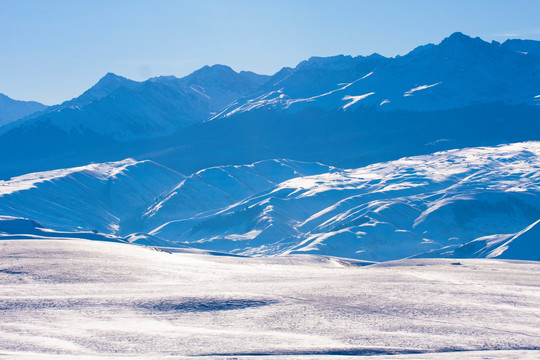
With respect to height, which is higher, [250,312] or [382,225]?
[250,312]

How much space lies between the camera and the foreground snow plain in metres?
31.2

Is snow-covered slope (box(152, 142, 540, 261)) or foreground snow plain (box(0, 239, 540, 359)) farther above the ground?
foreground snow plain (box(0, 239, 540, 359))

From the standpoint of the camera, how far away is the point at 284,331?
3456 centimetres

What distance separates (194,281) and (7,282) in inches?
383

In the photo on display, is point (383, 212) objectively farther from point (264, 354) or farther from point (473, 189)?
point (264, 354)

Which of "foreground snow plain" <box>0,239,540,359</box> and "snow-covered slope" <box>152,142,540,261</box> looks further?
"snow-covered slope" <box>152,142,540,261</box>

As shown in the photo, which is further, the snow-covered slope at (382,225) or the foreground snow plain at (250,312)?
the snow-covered slope at (382,225)

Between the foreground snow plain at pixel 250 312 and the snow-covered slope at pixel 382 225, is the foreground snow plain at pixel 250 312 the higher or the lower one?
the higher one

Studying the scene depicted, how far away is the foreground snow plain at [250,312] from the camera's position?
31188mm

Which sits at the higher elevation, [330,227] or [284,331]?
[284,331]

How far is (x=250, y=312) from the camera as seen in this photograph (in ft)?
125

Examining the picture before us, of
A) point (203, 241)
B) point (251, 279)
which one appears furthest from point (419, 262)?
point (203, 241)

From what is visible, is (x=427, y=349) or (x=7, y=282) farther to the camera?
(x=7, y=282)

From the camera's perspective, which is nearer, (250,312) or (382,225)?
(250,312)
